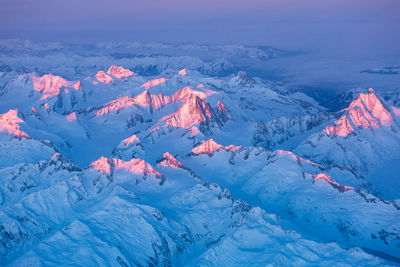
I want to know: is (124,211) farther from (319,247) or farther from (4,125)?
(4,125)

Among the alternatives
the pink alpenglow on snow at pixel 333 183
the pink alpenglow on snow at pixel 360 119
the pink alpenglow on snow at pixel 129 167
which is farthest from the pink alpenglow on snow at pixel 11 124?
the pink alpenglow on snow at pixel 360 119

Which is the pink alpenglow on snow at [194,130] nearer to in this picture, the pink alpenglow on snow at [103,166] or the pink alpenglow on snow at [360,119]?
the pink alpenglow on snow at [360,119]

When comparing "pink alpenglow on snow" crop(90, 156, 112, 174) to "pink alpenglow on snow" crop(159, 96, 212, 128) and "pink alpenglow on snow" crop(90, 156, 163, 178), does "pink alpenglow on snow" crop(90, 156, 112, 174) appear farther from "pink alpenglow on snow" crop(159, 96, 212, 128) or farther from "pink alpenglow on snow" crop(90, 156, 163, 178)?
"pink alpenglow on snow" crop(159, 96, 212, 128)

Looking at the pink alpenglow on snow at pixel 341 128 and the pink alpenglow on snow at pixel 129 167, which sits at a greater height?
the pink alpenglow on snow at pixel 129 167

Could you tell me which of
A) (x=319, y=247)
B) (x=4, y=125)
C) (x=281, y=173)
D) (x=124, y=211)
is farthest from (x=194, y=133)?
(x=319, y=247)

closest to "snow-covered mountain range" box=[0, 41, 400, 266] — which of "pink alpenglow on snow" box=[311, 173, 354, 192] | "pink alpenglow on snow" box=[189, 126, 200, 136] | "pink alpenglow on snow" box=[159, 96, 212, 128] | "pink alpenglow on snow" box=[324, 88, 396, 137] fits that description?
"pink alpenglow on snow" box=[311, 173, 354, 192]

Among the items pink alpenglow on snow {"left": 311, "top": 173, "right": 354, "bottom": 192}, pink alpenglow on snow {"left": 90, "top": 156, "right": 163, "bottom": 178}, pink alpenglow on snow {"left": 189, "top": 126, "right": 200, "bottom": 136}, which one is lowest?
pink alpenglow on snow {"left": 189, "top": 126, "right": 200, "bottom": 136}

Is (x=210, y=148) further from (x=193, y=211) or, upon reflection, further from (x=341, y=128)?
(x=341, y=128)

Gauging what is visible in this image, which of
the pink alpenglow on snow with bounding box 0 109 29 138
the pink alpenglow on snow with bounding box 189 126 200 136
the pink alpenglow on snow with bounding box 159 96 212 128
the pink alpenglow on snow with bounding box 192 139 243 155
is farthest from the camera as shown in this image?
the pink alpenglow on snow with bounding box 159 96 212 128
